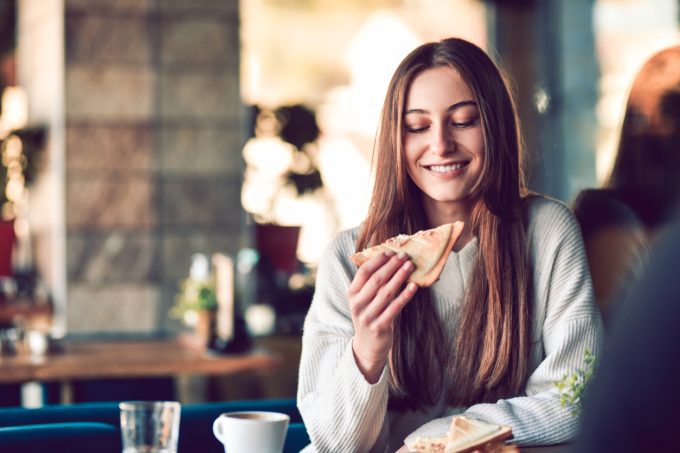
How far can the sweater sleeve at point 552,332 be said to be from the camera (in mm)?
1603

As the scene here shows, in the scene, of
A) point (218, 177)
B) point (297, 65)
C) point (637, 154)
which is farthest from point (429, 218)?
point (297, 65)

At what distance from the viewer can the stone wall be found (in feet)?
16.7

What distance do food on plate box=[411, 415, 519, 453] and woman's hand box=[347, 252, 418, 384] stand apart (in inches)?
7.9

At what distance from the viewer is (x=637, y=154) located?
94.1 inches

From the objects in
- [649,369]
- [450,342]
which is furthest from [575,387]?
[649,369]

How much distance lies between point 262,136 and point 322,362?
3.96 metres

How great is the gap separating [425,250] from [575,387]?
1.05ft

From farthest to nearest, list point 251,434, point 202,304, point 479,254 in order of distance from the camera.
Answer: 1. point 202,304
2. point 479,254
3. point 251,434

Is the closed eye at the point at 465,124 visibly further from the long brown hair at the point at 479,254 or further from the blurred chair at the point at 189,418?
the blurred chair at the point at 189,418

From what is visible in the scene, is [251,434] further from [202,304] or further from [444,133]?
[202,304]

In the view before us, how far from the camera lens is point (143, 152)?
5.17m

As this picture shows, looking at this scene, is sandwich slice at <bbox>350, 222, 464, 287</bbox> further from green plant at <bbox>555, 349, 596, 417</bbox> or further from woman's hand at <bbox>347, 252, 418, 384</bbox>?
green plant at <bbox>555, 349, 596, 417</bbox>

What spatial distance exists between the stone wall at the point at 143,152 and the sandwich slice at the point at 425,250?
3.75 meters

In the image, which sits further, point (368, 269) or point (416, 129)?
point (416, 129)
